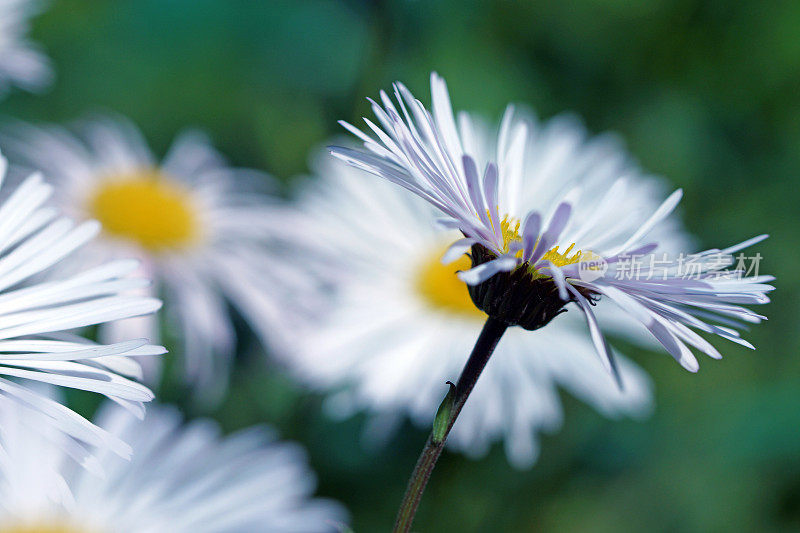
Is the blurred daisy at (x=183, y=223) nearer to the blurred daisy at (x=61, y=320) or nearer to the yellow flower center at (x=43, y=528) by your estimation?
the yellow flower center at (x=43, y=528)

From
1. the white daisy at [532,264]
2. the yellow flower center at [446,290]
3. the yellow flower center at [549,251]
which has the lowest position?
the white daisy at [532,264]

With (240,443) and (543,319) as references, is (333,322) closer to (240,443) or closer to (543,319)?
(240,443)

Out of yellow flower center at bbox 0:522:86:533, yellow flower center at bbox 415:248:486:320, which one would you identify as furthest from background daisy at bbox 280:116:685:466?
yellow flower center at bbox 0:522:86:533

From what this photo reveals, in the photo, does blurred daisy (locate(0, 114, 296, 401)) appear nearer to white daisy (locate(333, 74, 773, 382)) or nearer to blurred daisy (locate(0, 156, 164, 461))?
blurred daisy (locate(0, 156, 164, 461))

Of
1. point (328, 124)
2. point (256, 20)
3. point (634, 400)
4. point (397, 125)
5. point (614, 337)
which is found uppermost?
point (256, 20)

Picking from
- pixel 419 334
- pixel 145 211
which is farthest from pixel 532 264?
pixel 145 211

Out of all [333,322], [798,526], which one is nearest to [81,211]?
[333,322]

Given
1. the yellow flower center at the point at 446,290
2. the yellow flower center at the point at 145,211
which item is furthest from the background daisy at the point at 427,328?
the yellow flower center at the point at 145,211

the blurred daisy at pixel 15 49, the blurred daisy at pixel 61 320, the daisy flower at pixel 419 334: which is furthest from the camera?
the blurred daisy at pixel 15 49
